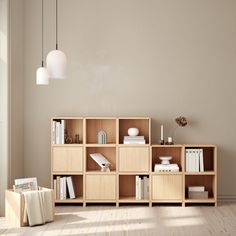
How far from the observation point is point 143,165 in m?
6.30

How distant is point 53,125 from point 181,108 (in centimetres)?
173

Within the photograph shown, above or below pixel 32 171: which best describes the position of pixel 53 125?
above

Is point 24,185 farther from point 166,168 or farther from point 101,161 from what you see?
point 166,168

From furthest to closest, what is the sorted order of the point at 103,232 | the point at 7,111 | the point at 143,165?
the point at 143,165, the point at 7,111, the point at 103,232

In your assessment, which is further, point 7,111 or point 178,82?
point 178,82

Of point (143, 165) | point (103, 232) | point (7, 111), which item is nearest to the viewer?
point (103, 232)

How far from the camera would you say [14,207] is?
531 cm

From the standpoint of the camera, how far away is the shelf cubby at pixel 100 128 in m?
6.57

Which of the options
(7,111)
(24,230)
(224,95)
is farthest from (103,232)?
(224,95)

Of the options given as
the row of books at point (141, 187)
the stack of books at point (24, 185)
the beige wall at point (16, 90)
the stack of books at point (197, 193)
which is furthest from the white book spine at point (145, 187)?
Result: the beige wall at point (16, 90)

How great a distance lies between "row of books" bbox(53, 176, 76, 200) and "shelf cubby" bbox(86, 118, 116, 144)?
1.99ft

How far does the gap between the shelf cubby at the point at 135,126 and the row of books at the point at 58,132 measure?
2.61ft

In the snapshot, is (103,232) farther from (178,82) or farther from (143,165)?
(178,82)

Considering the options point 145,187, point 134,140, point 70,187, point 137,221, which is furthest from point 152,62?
point 137,221
